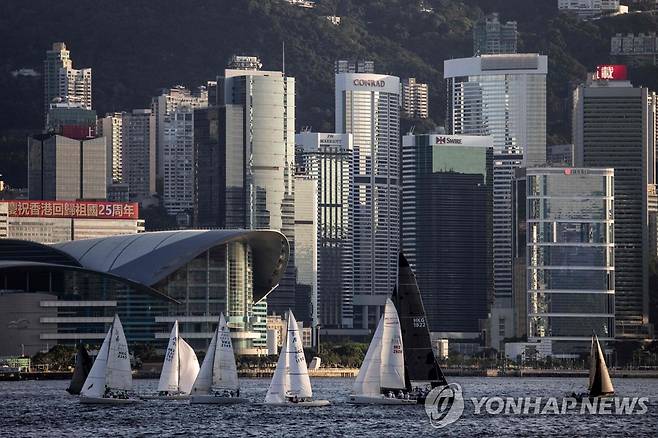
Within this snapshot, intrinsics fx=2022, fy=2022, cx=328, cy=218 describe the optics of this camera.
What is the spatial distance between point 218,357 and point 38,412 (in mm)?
12070

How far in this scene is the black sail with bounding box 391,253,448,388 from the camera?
119m

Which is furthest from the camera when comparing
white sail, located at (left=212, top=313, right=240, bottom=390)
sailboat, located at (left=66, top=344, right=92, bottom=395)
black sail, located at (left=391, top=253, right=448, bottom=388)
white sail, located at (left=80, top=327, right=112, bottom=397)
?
sailboat, located at (left=66, top=344, right=92, bottom=395)

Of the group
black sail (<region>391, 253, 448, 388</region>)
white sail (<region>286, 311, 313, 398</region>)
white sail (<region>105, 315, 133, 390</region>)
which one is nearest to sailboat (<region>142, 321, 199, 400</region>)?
white sail (<region>105, 315, 133, 390</region>)

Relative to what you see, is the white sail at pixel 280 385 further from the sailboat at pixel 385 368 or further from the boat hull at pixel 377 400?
the sailboat at pixel 385 368

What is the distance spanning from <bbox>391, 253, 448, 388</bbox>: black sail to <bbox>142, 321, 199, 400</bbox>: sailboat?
77.9 ft

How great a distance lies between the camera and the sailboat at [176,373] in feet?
457

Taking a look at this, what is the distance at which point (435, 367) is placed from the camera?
11975cm

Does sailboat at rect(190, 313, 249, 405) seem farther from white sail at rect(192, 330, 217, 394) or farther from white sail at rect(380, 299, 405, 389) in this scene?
white sail at rect(380, 299, 405, 389)

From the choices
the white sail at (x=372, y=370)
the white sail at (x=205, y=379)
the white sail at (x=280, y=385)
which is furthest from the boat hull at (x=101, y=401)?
the white sail at (x=372, y=370)

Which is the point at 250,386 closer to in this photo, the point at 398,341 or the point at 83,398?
the point at 83,398

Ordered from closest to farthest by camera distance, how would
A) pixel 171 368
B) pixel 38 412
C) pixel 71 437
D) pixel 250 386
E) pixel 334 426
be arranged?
pixel 71 437, pixel 334 426, pixel 38 412, pixel 171 368, pixel 250 386

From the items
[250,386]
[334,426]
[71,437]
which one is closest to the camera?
[71,437]

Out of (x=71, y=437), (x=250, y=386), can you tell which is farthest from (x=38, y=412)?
(x=250, y=386)

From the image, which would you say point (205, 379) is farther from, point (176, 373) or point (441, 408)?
point (441, 408)
